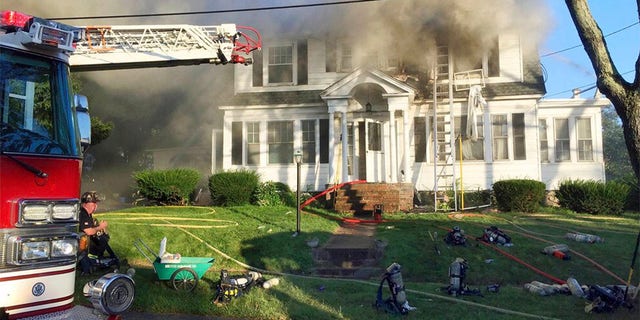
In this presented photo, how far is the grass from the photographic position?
5250 mm

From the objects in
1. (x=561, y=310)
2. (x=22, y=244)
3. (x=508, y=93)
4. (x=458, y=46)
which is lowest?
(x=561, y=310)

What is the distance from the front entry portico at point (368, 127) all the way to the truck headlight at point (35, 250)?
36.9 ft

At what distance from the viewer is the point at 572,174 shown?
1439 centimetres

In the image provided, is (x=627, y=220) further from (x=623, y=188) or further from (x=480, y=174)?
(x=480, y=174)

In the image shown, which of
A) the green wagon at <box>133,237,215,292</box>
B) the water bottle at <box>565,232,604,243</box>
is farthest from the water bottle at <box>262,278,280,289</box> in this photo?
the water bottle at <box>565,232,604,243</box>

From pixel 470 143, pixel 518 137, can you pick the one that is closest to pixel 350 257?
pixel 470 143

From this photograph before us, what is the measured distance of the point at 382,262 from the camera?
7430 mm

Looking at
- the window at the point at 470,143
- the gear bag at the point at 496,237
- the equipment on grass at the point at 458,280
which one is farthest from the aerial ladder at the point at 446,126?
the equipment on grass at the point at 458,280

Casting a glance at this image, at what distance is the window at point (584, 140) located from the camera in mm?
14547

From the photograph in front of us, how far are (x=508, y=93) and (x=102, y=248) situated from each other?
1177 centimetres

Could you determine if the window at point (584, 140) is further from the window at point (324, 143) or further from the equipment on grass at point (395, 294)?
the equipment on grass at point (395, 294)

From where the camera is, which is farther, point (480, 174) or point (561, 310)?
point (480, 174)

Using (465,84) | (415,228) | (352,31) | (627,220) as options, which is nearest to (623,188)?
(627,220)

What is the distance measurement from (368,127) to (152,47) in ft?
30.1
